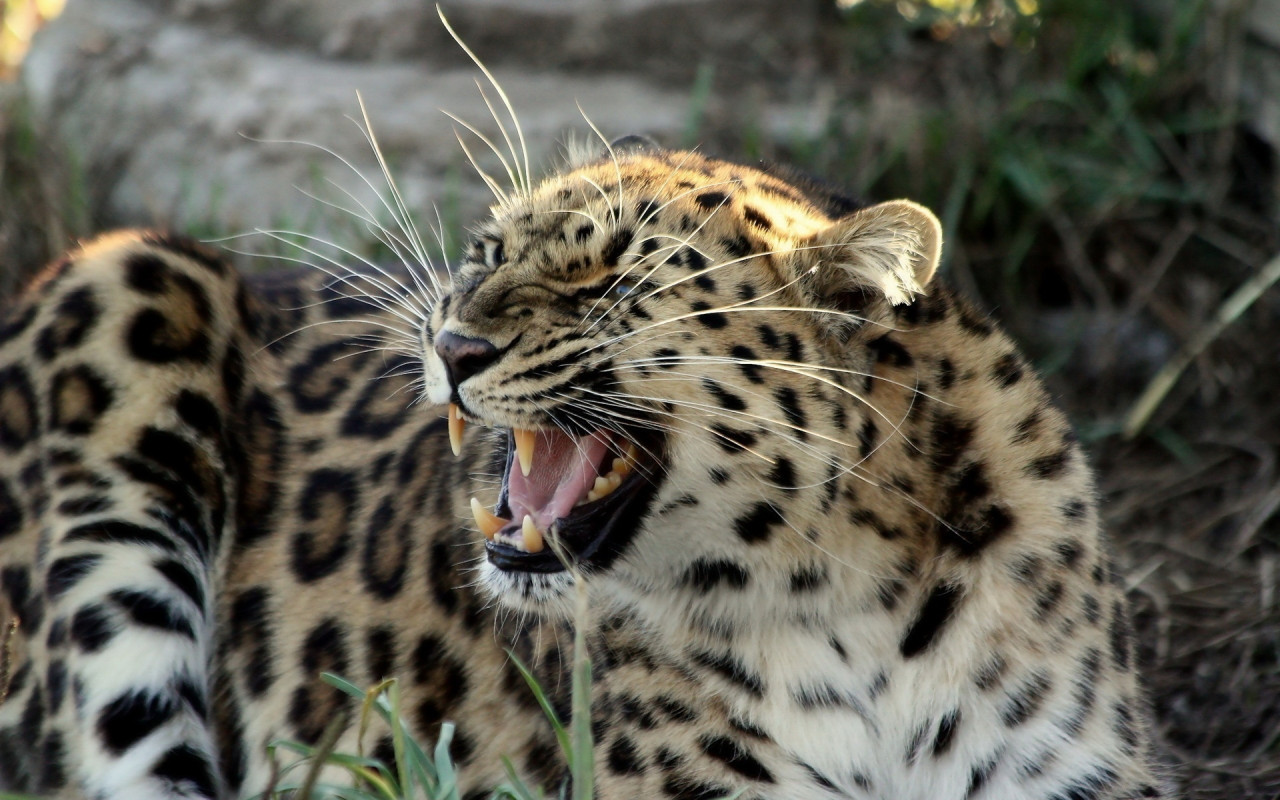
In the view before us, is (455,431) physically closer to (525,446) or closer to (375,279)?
(525,446)

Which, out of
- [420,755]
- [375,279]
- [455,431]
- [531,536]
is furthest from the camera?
[375,279]

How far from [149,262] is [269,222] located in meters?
3.55

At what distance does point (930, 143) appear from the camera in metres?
8.03

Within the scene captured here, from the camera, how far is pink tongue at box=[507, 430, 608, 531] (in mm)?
3836

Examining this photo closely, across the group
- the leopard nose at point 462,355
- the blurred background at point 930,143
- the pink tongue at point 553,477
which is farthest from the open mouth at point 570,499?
the blurred background at point 930,143

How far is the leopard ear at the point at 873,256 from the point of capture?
3.53 meters

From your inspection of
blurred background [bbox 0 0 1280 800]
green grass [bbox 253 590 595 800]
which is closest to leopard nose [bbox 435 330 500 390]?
green grass [bbox 253 590 595 800]

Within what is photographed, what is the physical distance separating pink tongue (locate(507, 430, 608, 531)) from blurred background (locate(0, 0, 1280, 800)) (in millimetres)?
3102

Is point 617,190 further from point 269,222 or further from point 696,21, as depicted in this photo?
point 696,21

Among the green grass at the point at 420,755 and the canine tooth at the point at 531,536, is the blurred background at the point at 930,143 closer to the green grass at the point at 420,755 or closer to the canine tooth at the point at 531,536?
the canine tooth at the point at 531,536

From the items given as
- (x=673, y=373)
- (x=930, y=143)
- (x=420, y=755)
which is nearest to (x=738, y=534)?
(x=673, y=373)

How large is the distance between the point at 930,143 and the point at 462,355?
16.5 feet

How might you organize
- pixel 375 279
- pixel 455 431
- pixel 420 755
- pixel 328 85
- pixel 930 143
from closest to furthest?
pixel 420 755, pixel 455 431, pixel 375 279, pixel 930 143, pixel 328 85

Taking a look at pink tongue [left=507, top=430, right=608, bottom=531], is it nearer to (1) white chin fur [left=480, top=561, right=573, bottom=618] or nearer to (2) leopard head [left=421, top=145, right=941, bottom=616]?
(2) leopard head [left=421, top=145, right=941, bottom=616]
